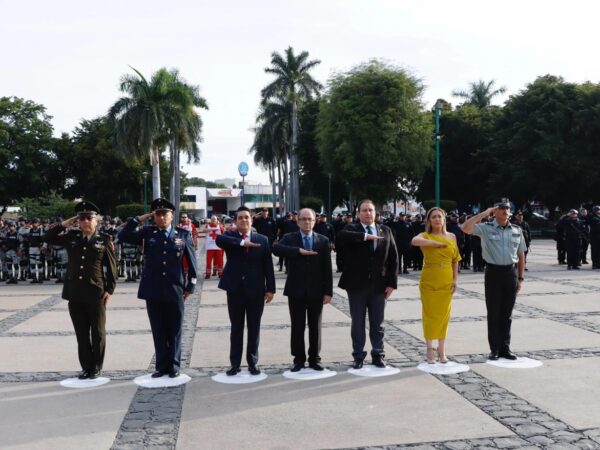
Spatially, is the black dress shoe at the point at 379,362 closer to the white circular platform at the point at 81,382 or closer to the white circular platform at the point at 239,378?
the white circular platform at the point at 239,378

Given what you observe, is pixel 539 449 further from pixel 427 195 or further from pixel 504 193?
pixel 427 195

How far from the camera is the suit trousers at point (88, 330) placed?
6289mm

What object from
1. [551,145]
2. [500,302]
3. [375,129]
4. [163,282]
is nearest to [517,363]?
[500,302]

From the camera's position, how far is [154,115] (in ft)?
133

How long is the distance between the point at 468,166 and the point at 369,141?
36.2 ft

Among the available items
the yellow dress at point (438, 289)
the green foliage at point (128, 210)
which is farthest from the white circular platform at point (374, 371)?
the green foliage at point (128, 210)

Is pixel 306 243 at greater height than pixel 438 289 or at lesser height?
greater

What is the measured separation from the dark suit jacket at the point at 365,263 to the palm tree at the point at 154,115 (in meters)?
35.8

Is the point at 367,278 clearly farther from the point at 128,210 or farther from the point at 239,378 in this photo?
the point at 128,210

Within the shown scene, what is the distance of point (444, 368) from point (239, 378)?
84.3 inches

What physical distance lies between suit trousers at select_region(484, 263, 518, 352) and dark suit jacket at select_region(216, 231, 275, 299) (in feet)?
8.25

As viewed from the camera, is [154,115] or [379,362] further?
[154,115]

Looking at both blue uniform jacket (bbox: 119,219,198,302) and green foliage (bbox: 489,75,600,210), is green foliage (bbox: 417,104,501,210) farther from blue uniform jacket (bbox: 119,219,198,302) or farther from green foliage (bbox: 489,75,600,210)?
blue uniform jacket (bbox: 119,219,198,302)

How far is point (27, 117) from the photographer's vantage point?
196 ft
